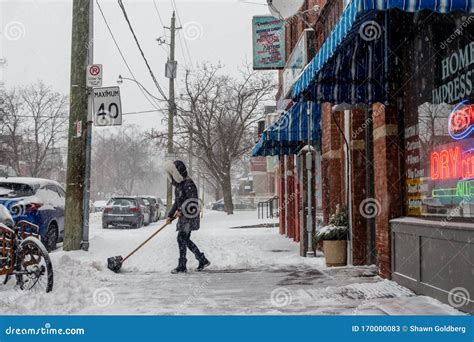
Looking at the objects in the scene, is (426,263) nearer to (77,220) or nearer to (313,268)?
(313,268)

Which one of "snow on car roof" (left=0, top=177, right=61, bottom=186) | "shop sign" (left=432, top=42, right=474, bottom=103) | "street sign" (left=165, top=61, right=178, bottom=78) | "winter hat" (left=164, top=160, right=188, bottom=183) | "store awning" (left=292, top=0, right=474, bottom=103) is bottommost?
"snow on car roof" (left=0, top=177, right=61, bottom=186)

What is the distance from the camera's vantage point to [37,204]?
1146 centimetres

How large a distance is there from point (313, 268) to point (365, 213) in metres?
1.30

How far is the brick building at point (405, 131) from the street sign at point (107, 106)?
175 inches

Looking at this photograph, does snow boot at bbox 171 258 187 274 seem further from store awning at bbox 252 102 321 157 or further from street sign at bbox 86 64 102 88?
street sign at bbox 86 64 102 88

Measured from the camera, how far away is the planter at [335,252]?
357 inches

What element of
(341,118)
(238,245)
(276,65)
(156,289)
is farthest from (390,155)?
(276,65)

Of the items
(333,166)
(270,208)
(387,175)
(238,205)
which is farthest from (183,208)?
(238,205)

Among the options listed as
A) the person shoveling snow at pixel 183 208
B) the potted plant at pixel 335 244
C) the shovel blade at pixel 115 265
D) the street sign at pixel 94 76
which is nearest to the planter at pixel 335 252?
the potted plant at pixel 335 244

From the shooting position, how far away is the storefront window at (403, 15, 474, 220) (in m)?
5.36

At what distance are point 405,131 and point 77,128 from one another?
22.7 ft

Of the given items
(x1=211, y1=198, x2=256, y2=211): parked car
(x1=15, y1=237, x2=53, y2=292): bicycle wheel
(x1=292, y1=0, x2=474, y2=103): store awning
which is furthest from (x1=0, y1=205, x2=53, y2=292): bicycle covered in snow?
(x1=211, y1=198, x2=256, y2=211): parked car

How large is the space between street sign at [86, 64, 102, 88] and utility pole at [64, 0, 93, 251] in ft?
0.63

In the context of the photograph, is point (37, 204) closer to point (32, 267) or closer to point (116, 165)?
point (32, 267)
